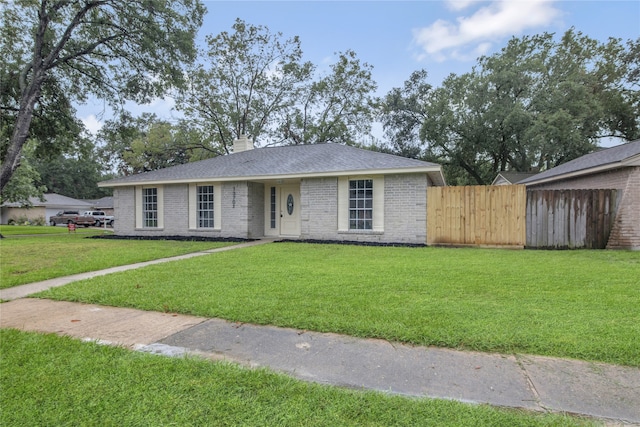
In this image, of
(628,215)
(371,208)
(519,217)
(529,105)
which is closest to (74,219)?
(371,208)

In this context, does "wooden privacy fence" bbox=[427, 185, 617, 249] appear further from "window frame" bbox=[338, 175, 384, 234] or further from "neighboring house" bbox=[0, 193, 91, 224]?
"neighboring house" bbox=[0, 193, 91, 224]

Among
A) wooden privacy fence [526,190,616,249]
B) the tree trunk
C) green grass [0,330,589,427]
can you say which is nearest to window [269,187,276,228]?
wooden privacy fence [526,190,616,249]

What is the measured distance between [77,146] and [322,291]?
19.2 meters

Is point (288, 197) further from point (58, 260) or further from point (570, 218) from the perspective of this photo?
point (570, 218)

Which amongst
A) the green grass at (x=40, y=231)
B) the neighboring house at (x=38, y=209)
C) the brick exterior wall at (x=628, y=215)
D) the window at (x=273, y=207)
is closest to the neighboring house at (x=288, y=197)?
the window at (x=273, y=207)

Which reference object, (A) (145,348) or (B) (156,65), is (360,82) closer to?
(B) (156,65)

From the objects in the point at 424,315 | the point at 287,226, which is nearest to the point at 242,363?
the point at 424,315

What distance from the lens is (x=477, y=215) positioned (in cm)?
1075

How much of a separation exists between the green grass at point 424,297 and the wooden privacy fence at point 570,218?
1836 millimetres

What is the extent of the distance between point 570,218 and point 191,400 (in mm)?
11371

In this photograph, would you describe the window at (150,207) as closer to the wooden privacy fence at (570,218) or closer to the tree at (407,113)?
the wooden privacy fence at (570,218)

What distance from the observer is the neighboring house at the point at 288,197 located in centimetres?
1157

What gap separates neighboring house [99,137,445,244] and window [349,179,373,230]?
0.11ft

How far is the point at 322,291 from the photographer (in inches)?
200
